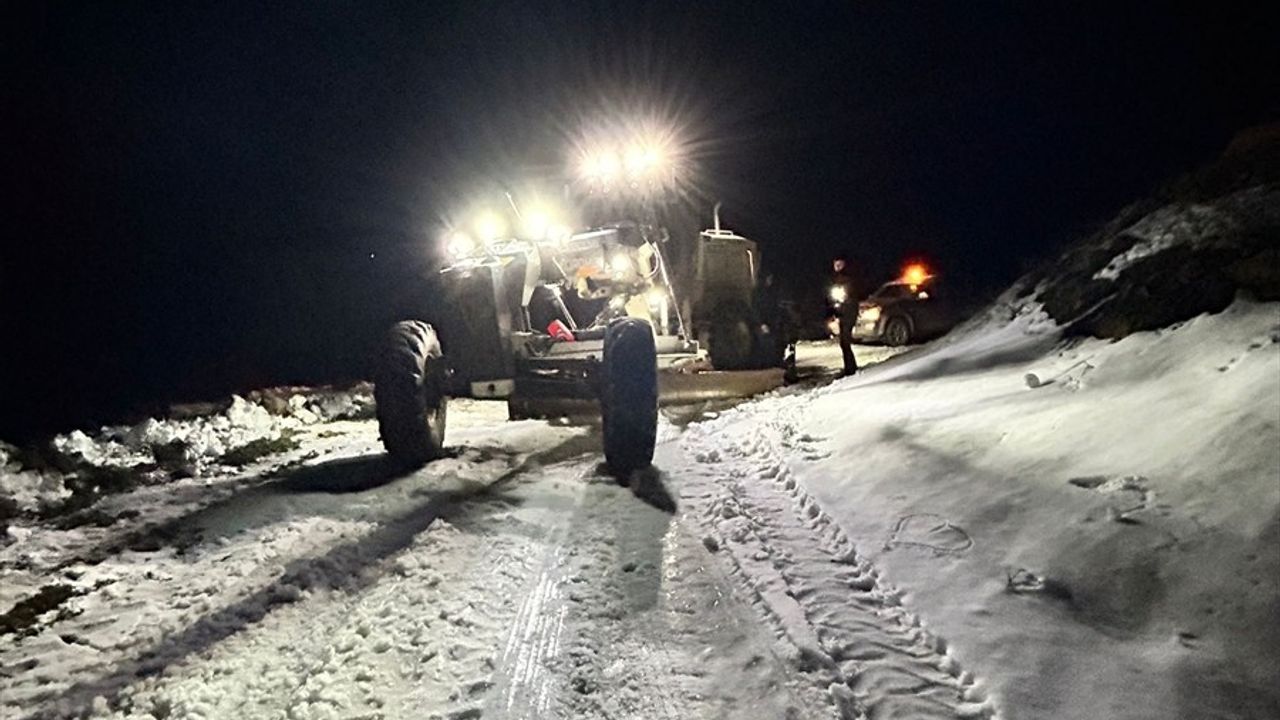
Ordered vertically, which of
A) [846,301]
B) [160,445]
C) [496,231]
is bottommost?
[160,445]

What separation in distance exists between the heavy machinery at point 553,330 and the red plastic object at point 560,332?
16 millimetres

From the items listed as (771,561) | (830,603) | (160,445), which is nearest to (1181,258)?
(771,561)

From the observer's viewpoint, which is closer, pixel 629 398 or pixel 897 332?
pixel 629 398

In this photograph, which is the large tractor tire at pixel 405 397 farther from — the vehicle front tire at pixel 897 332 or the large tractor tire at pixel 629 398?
the vehicle front tire at pixel 897 332

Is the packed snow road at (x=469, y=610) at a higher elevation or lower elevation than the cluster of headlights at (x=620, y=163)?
lower

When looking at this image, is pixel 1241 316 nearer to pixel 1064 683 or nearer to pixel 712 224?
pixel 1064 683

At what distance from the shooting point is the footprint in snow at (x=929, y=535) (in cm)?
456

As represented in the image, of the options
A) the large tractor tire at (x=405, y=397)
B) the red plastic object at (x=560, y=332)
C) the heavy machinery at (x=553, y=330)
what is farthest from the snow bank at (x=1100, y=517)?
the large tractor tire at (x=405, y=397)

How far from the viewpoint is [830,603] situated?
13.9ft

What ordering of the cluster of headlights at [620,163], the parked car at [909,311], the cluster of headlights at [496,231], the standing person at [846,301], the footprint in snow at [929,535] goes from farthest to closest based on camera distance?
the parked car at [909,311], the standing person at [846,301], the cluster of headlights at [620,163], the cluster of headlights at [496,231], the footprint in snow at [929,535]

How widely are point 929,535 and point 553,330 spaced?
5.53 meters

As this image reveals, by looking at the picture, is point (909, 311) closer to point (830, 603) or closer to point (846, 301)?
point (846, 301)

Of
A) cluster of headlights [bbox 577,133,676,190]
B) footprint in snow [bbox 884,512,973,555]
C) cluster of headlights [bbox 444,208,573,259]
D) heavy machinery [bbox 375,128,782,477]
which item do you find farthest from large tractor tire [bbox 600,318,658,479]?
cluster of headlights [bbox 577,133,676,190]

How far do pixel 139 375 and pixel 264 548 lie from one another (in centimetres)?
2306
